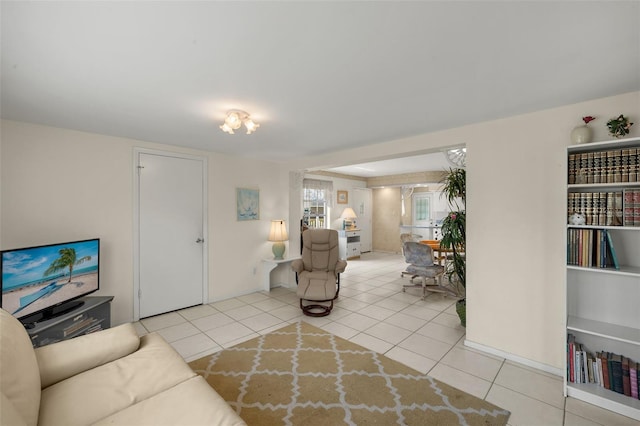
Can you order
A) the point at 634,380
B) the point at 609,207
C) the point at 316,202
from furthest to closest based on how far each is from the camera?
the point at 316,202
the point at 609,207
the point at 634,380

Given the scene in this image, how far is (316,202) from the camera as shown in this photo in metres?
7.08

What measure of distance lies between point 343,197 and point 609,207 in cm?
590

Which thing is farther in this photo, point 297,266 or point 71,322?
point 297,266

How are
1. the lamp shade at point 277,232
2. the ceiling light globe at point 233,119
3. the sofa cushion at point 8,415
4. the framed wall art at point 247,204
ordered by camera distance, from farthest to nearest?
the lamp shade at point 277,232 < the framed wall art at point 247,204 < the ceiling light globe at point 233,119 < the sofa cushion at point 8,415

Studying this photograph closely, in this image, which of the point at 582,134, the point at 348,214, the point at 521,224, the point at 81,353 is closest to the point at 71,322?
the point at 81,353

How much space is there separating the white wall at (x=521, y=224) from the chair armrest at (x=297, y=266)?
229cm

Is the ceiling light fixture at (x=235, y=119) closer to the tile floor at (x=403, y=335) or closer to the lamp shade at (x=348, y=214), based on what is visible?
the tile floor at (x=403, y=335)

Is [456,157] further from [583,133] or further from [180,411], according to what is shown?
[180,411]

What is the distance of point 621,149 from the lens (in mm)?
1949

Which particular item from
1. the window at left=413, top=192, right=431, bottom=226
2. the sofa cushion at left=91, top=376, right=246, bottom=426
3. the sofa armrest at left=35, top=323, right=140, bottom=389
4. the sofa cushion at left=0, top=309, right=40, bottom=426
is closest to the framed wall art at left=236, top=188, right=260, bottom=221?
the sofa armrest at left=35, top=323, right=140, bottom=389

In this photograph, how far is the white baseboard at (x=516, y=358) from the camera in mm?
2301

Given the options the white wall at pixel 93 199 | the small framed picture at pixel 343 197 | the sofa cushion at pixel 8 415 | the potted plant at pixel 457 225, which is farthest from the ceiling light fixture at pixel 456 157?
the small framed picture at pixel 343 197

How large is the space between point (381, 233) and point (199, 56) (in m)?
7.72

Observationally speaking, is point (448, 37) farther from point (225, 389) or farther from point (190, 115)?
point (225, 389)
